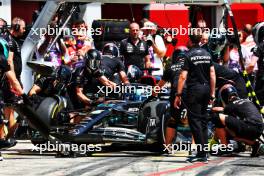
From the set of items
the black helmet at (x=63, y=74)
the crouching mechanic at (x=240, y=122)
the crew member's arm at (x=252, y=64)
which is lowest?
the crouching mechanic at (x=240, y=122)

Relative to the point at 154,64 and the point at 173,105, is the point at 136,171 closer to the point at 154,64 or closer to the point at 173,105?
the point at 173,105

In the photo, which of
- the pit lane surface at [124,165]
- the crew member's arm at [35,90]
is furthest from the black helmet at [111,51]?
the pit lane surface at [124,165]

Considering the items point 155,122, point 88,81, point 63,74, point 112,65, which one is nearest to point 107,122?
point 155,122

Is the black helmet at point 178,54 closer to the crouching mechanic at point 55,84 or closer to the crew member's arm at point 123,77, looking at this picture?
the crew member's arm at point 123,77

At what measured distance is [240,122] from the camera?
14094 millimetres

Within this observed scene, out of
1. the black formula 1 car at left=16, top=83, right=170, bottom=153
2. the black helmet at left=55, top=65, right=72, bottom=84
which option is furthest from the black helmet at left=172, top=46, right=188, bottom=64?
the black helmet at left=55, top=65, right=72, bottom=84

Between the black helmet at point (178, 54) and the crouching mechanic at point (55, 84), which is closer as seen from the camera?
the black helmet at point (178, 54)

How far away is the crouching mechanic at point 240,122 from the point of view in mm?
14031

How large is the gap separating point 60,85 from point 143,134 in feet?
5.88

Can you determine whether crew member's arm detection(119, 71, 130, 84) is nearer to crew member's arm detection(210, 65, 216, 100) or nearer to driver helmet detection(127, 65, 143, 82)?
driver helmet detection(127, 65, 143, 82)

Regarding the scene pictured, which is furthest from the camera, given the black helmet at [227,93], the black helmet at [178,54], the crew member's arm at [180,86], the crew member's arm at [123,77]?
the crew member's arm at [123,77]

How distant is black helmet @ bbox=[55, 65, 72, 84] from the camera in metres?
15.2

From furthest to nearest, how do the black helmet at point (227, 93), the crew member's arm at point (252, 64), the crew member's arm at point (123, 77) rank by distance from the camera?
1. the crew member's arm at point (252, 64)
2. the crew member's arm at point (123, 77)
3. the black helmet at point (227, 93)

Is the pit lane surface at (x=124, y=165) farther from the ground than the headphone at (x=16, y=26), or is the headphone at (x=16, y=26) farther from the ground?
the headphone at (x=16, y=26)
